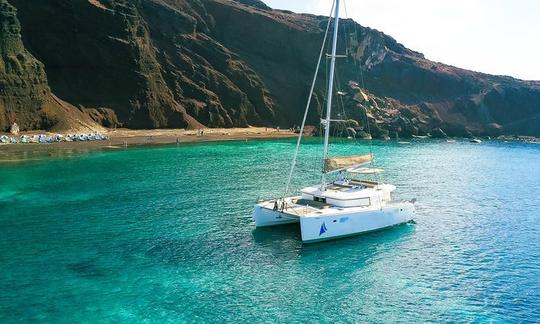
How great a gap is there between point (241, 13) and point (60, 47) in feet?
226

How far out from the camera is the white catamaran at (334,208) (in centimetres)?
3722

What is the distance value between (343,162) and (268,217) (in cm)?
861

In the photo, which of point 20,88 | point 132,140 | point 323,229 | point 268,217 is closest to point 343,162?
point 323,229

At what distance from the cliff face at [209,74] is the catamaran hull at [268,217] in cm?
4975

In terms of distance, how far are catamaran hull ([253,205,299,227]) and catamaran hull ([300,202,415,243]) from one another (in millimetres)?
3021

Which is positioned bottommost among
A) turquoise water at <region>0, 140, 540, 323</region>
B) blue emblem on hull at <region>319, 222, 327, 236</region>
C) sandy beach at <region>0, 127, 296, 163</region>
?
turquoise water at <region>0, 140, 540, 323</region>

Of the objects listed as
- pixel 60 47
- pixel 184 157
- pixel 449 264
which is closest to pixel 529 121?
pixel 184 157

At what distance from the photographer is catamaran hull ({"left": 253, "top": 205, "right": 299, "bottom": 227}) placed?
39.8 m

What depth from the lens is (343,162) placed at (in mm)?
43062

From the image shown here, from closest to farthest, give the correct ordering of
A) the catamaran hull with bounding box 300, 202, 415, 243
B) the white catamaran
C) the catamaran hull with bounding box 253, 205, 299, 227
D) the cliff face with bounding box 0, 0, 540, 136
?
the catamaran hull with bounding box 300, 202, 415, 243 → the white catamaran → the catamaran hull with bounding box 253, 205, 299, 227 → the cliff face with bounding box 0, 0, 540, 136

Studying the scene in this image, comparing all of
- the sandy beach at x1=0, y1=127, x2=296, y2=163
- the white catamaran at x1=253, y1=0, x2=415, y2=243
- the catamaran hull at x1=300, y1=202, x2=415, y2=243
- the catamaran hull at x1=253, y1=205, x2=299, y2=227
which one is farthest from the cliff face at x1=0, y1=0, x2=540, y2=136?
the catamaran hull at x1=253, y1=205, x2=299, y2=227

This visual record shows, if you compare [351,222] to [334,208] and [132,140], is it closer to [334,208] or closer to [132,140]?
[334,208]

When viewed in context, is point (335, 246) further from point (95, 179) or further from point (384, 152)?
point (384, 152)

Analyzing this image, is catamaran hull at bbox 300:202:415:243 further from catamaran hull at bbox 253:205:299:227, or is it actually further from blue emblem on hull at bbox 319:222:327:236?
catamaran hull at bbox 253:205:299:227
